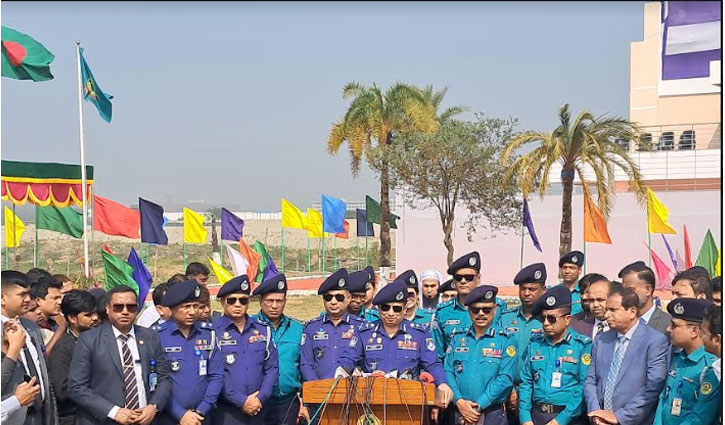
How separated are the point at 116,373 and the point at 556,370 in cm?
265

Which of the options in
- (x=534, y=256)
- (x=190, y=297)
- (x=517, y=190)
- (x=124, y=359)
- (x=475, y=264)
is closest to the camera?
(x=124, y=359)

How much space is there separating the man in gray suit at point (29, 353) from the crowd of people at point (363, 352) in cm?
1

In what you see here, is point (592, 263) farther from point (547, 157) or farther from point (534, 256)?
point (547, 157)

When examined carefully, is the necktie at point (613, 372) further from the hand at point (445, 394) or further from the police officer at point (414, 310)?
the police officer at point (414, 310)

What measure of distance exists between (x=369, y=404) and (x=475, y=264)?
195 cm

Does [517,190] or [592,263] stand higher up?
[517,190]

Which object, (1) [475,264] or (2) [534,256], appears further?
(2) [534,256]

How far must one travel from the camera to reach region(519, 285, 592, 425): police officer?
5668 millimetres

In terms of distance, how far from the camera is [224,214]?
22.7 m

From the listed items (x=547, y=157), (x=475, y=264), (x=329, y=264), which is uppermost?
(x=547, y=157)

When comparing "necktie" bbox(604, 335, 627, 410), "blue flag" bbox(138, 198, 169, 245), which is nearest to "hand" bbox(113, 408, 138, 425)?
"necktie" bbox(604, 335, 627, 410)

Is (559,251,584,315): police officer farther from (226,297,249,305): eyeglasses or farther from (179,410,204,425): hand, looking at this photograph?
(179,410,204,425): hand

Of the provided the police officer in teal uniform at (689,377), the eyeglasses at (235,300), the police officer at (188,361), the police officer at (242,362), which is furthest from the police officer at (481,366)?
the police officer at (188,361)

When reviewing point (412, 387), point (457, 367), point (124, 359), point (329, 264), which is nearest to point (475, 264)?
point (457, 367)
